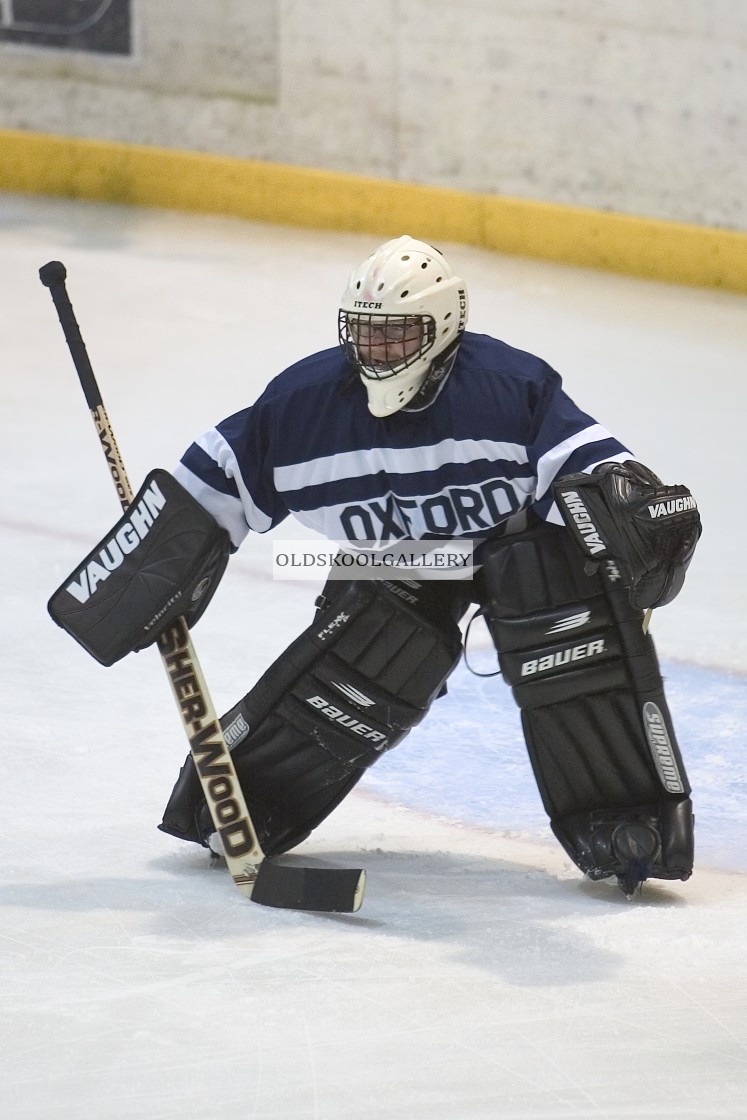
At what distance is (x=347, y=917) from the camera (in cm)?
276

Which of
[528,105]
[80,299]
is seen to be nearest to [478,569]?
[80,299]

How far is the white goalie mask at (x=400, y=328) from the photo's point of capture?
8.77 feet

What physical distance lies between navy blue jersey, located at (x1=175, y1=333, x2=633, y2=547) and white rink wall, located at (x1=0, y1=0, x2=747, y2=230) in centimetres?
453

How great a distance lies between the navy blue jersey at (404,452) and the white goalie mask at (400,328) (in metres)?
0.05

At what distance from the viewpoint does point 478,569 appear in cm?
285

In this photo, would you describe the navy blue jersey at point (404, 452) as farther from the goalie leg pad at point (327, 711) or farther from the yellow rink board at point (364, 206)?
the yellow rink board at point (364, 206)

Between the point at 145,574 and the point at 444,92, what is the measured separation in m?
5.37

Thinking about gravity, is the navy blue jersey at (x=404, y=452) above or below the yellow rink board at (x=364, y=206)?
above

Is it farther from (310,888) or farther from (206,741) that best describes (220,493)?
(310,888)

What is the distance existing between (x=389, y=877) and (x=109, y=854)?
0.50 meters

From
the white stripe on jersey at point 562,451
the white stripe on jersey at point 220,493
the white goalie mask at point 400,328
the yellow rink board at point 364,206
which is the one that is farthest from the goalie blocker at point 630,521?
the yellow rink board at point 364,206

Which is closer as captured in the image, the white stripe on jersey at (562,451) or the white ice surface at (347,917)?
the white ice surface at (347,917)

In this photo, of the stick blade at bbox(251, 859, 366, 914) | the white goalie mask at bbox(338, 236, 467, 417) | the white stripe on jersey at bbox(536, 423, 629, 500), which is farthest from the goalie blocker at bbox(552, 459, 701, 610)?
the stick blade at bbox(251, 859, 366, 914)

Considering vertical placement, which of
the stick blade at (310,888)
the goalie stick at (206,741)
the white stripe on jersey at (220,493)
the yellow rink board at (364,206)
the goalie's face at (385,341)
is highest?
the goalie's face at (385,341)
